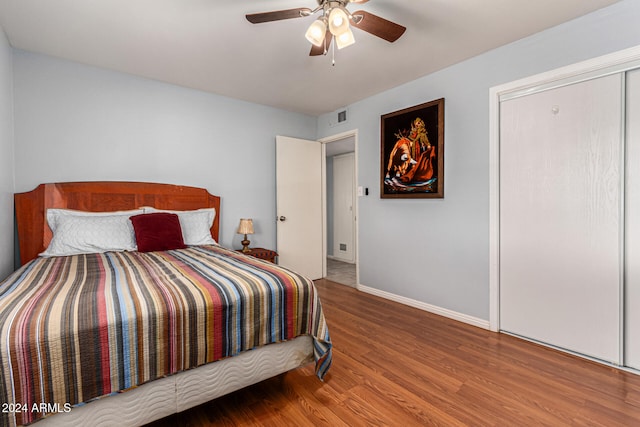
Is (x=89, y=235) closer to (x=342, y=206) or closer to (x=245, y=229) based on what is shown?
(x=245, y=229)

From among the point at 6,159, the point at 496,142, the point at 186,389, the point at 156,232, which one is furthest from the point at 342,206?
the point at 186,389

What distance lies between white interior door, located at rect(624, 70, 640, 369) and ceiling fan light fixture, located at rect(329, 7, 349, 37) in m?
1.95

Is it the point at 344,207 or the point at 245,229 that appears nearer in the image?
the point at 245,229

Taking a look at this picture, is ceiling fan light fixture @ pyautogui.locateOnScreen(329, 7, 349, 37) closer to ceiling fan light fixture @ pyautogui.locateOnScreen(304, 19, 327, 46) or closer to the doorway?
ceiling fan light fixture @ pyautogui.locateOnScreen(304, 19, 327, 46)

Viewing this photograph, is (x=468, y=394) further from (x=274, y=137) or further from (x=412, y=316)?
(x=274, y=137)

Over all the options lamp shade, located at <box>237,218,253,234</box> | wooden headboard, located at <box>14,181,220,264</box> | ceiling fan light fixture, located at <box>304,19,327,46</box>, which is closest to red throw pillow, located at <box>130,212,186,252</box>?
wooden headboard, located at <box>14,181,220,264</box>

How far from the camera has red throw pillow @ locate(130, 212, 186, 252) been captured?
9.14 ft

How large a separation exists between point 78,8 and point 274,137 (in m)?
2.42

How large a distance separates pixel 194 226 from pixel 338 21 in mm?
2420

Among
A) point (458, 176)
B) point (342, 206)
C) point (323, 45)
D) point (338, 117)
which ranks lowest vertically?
point (342, 206)

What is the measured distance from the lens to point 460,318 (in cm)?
296

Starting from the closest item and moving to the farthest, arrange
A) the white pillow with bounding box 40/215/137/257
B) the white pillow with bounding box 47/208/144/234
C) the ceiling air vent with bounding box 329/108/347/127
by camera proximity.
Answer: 1. the white pillow with bounding box 40/215/137/257
2. the white pillow with bounding box 47/208/144/234
3. the ceiling air vent with bounding box 329/108/347/127

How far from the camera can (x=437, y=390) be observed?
188cm

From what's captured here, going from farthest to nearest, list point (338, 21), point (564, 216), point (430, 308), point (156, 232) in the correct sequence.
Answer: point (430, 308) < point (156, 232) < point (564, 216) < point (338, 21)
